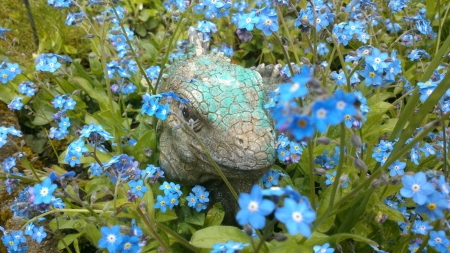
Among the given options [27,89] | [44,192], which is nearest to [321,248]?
[44,192]

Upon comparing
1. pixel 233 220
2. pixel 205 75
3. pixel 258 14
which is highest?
pixel 258 14

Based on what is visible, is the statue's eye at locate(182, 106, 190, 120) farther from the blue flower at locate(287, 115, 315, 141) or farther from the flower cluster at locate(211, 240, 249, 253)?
the blue flower at locate(287, 115, 315, 141)

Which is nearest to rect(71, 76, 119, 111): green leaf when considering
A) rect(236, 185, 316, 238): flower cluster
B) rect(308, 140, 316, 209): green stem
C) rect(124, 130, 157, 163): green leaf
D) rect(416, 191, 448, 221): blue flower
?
rect(124, 130, 157, 163): green leaf

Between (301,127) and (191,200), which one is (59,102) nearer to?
(191,200)

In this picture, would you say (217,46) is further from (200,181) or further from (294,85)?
(294,85)

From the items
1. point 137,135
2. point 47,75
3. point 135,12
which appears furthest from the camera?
point 135,12

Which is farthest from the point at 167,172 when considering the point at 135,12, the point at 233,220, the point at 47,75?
the point at 135,12
